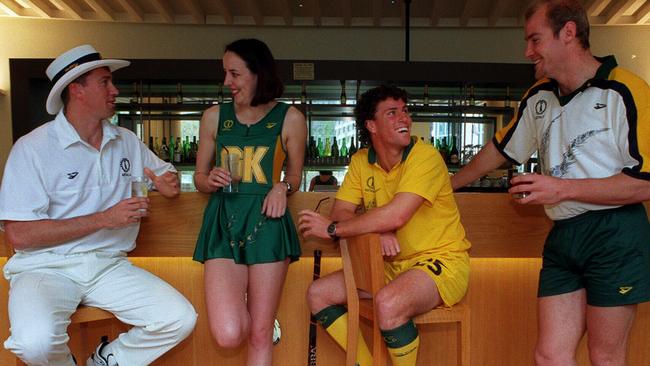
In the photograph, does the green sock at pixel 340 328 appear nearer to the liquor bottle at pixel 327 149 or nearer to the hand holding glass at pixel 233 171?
the hand holding glass at pixel 233 171

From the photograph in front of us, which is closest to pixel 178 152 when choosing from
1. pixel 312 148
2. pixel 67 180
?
pixel 312 148

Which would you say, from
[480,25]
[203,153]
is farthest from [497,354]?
[480,25]

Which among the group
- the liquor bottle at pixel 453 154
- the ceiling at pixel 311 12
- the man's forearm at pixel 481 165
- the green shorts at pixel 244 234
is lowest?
the green shorts at pixel 244 234

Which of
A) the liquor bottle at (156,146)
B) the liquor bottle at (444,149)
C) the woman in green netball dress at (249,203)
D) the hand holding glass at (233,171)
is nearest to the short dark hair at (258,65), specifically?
the woman in green netball dress at (249,203)

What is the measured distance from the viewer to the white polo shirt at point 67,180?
2037mm

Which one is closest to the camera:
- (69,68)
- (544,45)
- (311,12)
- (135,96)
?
(544,45)

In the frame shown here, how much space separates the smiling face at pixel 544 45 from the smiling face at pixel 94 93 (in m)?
1.64

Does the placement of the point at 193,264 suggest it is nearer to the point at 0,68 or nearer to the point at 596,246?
the point at 596,246

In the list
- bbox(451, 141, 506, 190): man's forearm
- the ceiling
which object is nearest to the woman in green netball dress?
bbox(451, 141, 506, 190): man's forearm

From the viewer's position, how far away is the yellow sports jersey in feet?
6.72

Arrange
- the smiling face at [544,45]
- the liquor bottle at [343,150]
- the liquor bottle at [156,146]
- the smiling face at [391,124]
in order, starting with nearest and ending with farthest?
the smiling face at [544,45], the smiling face at [391,124], the liquor bottle at [156,146], the liquor bottle at [343,150]

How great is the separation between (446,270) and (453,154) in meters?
4.18

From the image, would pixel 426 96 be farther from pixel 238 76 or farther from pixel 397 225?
pixel 397 225

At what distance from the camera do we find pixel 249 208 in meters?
2.21
